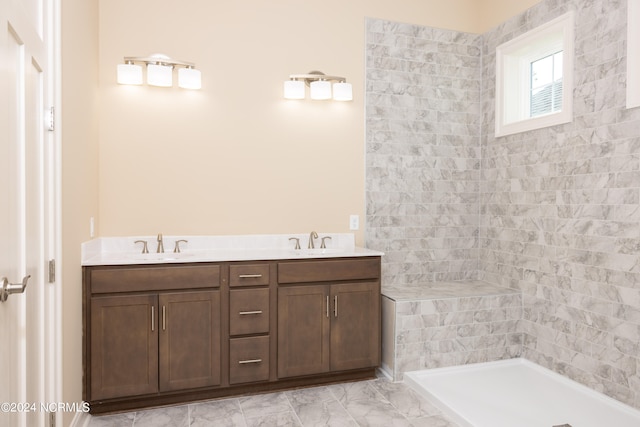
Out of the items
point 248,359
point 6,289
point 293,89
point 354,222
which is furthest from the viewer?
point 354,222

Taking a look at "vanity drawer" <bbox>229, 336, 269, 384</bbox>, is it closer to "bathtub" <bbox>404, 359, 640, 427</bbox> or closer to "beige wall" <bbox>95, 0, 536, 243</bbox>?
"beige wall" <bbox>95, 0, 536, 243</bbox>

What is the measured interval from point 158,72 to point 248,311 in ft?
5.98

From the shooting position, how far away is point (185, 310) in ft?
9.06

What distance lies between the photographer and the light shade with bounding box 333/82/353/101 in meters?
3.51

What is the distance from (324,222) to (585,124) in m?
2.04

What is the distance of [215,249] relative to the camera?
3.32 metres

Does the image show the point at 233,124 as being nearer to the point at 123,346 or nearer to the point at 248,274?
the point at 248,274

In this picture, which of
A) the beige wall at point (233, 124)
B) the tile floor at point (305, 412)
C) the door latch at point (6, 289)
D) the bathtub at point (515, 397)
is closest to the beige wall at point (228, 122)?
the beige wall at point (233, 124)

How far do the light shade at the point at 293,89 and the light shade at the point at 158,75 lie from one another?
0.88 meters

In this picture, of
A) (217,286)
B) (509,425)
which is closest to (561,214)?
(509,425)

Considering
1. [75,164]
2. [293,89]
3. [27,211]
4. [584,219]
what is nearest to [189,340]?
[75,164]

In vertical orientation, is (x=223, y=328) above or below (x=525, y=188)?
below

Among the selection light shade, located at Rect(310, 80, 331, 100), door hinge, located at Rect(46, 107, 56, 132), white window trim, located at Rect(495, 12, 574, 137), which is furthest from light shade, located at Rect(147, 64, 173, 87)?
white window trim, located at Rect(495, 12, 574, 137)

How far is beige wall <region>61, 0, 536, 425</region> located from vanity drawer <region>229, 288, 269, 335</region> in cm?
67
